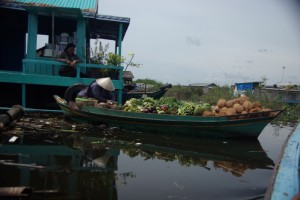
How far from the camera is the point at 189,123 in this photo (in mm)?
7953

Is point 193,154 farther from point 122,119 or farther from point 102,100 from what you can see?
point 102,100

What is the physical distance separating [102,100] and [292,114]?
11333 millimetres

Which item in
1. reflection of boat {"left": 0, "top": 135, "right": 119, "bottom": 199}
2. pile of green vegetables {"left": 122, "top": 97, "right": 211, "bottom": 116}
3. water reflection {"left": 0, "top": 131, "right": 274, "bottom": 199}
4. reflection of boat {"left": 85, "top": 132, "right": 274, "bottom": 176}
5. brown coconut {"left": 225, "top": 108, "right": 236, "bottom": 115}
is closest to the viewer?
reflection of boat {"left": 0, "top": 135, "right": 119, "bottom": 199}

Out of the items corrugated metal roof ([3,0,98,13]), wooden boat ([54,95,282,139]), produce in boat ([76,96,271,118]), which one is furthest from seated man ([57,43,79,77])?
wooden boat ([54,95,282,139])

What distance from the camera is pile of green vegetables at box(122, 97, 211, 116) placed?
27.6 feet

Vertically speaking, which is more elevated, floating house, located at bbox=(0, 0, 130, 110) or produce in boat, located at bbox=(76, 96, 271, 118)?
floating house, located at bbox=(0, 0, 130, 110)

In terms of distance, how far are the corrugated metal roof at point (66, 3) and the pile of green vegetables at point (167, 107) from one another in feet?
13.9

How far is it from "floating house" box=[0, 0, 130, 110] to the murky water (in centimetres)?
345

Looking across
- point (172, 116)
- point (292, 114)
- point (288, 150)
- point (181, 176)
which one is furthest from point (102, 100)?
point (292, 114)

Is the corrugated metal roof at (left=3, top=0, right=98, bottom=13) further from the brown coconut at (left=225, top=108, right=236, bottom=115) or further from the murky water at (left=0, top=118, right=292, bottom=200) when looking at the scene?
the brown coconut at (left=225, top=108, right=236, bottom=115)

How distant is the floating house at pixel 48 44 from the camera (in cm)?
1038

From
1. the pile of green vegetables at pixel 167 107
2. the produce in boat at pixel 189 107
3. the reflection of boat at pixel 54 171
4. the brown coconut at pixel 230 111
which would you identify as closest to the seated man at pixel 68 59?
the produce in boat at pixel 189 107

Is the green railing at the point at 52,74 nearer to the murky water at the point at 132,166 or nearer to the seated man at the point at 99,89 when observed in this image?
the seated man at the point at 99,89

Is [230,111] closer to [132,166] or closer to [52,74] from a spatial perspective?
[132,166]
